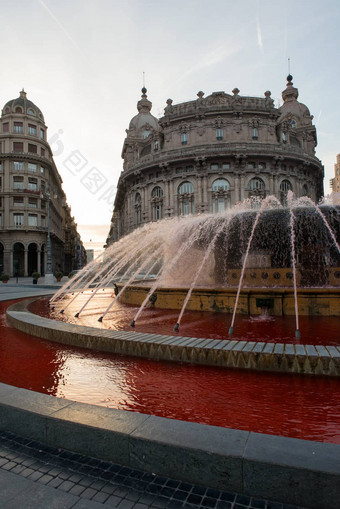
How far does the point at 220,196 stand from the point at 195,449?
1727 inches

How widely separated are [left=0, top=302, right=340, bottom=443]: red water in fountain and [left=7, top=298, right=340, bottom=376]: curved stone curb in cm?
11

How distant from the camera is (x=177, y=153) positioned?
45031 mm

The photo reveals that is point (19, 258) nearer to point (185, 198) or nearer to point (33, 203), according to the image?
point (33, 203)

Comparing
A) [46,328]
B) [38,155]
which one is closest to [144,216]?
[38,155]

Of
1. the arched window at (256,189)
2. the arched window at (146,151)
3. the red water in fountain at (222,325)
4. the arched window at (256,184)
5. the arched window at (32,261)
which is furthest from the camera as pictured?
the arched window at (32,261)

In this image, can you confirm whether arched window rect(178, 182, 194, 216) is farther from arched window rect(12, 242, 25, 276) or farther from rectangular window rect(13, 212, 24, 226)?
arched window rect(12, 242, 25, 276)

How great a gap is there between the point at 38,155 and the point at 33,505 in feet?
183

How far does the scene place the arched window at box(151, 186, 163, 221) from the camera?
47375 millimetres

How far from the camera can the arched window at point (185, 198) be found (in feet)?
149

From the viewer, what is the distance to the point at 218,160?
4447 cm

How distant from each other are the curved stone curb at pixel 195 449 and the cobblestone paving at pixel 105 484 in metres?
0.05

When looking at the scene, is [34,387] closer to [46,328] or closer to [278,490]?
[46,328]

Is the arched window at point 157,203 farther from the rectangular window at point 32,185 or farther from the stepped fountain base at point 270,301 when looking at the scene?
the stepped fountain base at point 270,301

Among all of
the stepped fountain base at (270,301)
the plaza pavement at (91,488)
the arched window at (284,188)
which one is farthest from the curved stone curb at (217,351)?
the arched window at (284,188)
